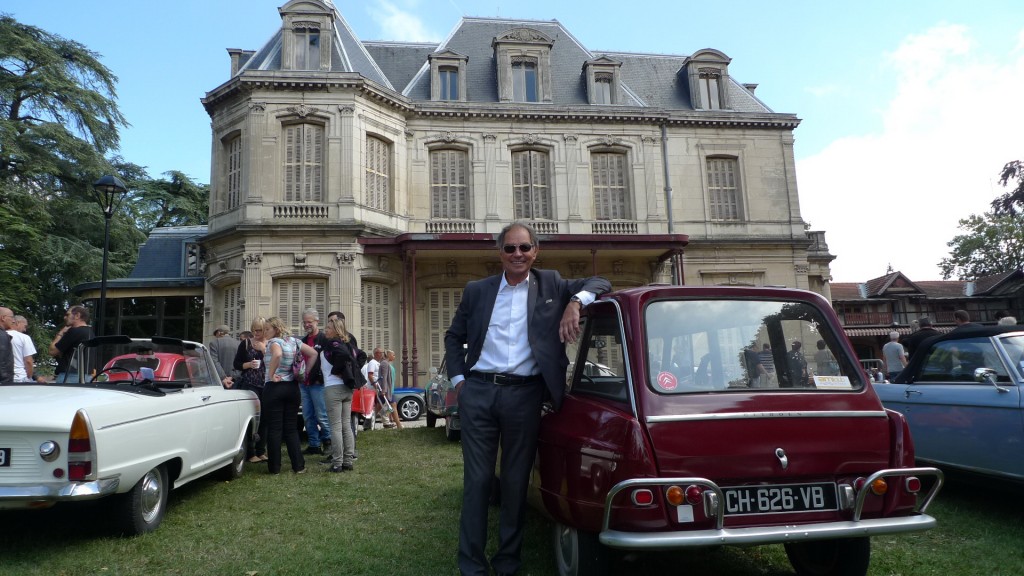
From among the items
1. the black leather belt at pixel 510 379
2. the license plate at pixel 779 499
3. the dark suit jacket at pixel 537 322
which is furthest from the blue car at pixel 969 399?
the black leather belt at pixel 510 379

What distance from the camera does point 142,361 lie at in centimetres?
568

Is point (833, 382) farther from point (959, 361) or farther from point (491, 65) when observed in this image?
point (491, 65)

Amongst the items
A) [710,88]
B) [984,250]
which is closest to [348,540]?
[710,88]

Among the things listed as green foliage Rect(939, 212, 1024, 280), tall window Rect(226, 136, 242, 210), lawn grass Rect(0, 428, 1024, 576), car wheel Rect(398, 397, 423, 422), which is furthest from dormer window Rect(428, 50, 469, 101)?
green foliage Rect(939, 212, 1024, 280)

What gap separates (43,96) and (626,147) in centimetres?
2191

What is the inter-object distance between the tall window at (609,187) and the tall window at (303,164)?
27.9ft

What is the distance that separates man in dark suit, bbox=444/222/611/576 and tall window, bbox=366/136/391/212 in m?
15.2

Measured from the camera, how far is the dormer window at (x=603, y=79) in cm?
2062

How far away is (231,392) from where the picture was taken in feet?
20.8

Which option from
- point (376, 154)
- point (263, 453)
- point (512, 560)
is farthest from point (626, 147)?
point (512, 560)

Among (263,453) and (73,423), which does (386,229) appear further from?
(73,423)

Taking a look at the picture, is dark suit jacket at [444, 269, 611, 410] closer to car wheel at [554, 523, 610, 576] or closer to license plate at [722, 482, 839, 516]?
car wheel at [554, 523, 610, 576]

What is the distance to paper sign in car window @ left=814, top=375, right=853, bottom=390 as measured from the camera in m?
3.12

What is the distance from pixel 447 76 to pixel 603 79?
5290mm
